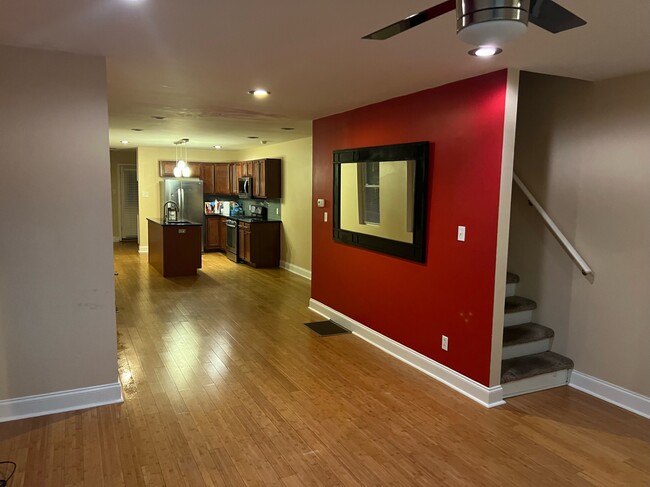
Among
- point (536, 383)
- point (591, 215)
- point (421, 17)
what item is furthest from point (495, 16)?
point (536, 383)

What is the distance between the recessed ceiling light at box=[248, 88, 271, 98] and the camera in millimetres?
3886

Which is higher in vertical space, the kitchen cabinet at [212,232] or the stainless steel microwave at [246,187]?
the stainless steel microwave at [246,187]

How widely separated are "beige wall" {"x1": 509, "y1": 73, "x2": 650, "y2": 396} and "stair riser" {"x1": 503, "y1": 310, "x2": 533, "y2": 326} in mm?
74

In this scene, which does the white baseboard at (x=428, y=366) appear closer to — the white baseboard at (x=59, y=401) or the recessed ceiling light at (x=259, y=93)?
the white baseboard at (x=59, y=401)

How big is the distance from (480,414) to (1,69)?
3.78 metres

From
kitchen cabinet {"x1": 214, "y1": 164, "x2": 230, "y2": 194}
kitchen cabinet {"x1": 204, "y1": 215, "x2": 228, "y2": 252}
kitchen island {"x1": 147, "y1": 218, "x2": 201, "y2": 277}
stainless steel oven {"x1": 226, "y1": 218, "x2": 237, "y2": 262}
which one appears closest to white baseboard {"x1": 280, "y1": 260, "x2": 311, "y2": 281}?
stainless steel oven {"x1": 226, "y1": 218, "x2": 237, "y2": 262}

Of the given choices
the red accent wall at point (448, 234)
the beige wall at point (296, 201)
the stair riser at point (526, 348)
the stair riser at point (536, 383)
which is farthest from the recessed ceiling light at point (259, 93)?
the beige wall at point (296, 201)

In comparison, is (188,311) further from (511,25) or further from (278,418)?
(511,25)

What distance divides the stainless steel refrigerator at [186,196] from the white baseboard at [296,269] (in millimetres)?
2579

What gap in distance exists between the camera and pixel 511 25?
1.21 m

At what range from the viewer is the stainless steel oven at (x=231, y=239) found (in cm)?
931

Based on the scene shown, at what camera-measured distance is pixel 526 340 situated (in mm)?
3729

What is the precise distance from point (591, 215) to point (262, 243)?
20.0 ft

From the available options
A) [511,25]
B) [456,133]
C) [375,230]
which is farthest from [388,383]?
[511,25]
